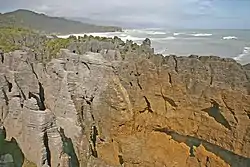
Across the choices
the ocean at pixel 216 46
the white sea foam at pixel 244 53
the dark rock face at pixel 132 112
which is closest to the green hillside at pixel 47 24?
the ocean at pixel 216 46

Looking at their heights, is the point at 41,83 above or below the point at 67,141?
above

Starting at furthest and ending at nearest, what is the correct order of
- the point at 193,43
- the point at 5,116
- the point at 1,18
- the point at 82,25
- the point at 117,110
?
the point at 82,25 < the point at 1,18 < the point at 193,43 < the point at 117,110 < the point at 5,116

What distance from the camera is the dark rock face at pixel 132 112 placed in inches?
271

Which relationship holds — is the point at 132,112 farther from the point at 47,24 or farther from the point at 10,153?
the point at 47,24

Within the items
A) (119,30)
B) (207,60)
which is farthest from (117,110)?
(119,30)

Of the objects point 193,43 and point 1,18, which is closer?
point 193,43

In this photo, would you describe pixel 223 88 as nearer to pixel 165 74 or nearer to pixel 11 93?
pixel 165 74

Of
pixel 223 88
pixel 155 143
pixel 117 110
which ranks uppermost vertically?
pixel 223 88

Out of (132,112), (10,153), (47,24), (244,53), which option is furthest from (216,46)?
(47,24)

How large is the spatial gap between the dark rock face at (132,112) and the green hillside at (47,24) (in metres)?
27.7

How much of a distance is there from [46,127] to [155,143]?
3.18 metres

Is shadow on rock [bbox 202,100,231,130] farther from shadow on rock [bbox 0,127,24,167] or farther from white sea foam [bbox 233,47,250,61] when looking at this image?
white sea foam [bbox 233,47,250,61]

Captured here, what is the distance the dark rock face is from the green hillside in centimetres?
2765

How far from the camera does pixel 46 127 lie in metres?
6.20
